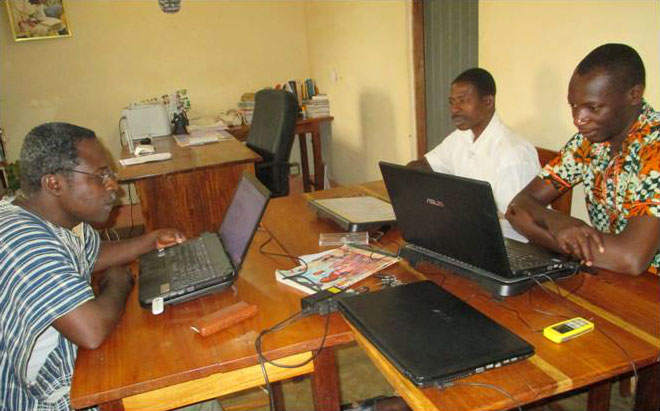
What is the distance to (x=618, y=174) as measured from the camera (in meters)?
1.34

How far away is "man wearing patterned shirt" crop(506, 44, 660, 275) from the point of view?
1.12 m

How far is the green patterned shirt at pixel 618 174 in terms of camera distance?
3.85 feet

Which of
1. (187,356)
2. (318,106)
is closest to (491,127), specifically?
(187,356)

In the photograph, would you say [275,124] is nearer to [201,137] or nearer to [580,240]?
[201,137]

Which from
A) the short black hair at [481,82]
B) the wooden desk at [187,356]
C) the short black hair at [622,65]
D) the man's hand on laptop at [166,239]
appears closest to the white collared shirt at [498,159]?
the short black hair at [481,82]

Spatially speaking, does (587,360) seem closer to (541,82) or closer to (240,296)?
(240,296)

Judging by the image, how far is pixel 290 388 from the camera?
207 cm

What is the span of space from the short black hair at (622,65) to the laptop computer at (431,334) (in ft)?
2.37

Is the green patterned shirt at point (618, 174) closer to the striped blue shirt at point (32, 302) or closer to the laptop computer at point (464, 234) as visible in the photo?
the laptop computer at point (464, 234)

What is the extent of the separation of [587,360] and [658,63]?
1.19 metres

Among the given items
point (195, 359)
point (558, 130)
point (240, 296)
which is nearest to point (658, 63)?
point (558, 130)

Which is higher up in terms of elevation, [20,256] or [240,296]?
[20,256]

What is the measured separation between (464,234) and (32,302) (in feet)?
2.97

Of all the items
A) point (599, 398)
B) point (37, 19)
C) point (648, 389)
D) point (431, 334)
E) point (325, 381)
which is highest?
point (37, 19)
